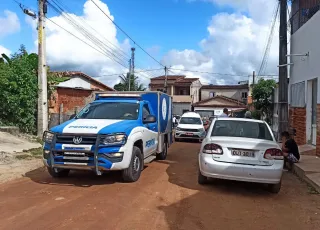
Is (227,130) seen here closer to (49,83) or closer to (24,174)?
(24,174)

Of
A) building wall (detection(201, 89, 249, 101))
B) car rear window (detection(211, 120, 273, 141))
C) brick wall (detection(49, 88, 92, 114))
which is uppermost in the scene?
building wall (detection(201, 89, 249, 101))

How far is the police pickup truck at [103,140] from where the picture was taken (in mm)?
7066

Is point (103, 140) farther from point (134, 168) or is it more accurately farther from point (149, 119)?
point (149, 119)

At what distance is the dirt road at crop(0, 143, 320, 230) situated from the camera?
4.98m

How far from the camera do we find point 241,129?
7840 mm

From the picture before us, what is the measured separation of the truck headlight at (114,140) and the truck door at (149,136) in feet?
4.70

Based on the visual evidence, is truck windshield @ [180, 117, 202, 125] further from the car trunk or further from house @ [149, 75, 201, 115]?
house @ [149, 75, 201, 115]

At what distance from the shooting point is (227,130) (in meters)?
7.82

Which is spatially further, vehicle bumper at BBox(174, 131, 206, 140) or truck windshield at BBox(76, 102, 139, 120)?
vehicle bumper at BBox(174, 131, 206, 140)

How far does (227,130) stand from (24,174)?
17.3 feet

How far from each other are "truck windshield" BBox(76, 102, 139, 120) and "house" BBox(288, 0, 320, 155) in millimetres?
6617

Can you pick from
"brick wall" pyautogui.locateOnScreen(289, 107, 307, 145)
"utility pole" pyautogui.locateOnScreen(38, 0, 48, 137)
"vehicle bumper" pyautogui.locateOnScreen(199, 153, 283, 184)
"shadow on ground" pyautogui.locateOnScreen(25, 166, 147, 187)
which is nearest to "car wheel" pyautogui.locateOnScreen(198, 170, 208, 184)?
"vehicle bumper" pyautogui.locateOnScreen(199, 153, 283, 184)

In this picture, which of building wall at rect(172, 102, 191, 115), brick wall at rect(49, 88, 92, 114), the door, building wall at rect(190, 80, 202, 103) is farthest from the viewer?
building wall at rect(190, 80, 202, 103)

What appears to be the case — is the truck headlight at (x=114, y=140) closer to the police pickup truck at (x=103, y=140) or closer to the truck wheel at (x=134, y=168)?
the police pickup truck at (x=103, y=140)
